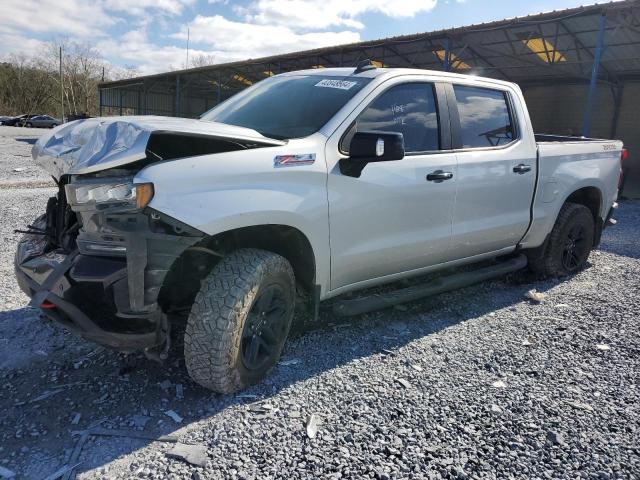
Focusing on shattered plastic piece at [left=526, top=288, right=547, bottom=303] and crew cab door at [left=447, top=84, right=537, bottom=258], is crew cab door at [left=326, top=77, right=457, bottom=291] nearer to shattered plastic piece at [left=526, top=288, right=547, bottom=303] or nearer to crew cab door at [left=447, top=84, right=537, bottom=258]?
crew cab door at [left=447, top=84, right=537, bottom=258]

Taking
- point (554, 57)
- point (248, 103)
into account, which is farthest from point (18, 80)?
point (248, 103)

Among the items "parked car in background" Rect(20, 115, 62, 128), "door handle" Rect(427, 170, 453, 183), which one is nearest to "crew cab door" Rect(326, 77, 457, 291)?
"door handle" Rect(427, 170, 453, 183)

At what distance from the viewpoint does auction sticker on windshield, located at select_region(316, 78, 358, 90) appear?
3.62m

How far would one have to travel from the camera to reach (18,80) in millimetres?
64812

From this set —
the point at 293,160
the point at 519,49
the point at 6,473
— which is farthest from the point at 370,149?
the point at 519,49

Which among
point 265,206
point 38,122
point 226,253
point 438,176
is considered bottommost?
point 226,253

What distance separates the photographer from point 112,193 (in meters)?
2.44

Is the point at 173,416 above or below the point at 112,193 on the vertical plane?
below

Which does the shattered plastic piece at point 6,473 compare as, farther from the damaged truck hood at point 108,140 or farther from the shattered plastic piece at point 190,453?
the damaged truck hood at point 108,140

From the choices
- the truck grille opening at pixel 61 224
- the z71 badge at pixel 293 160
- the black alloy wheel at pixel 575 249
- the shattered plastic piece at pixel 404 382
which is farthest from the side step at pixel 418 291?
the truck grille opening at pixel 61 224

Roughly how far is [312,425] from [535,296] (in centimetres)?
310

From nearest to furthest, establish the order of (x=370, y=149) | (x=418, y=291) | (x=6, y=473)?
(x=6, y=473), (x=370, y=149), (x=418, y=291)

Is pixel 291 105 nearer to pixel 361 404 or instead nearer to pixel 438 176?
pixel 438 176

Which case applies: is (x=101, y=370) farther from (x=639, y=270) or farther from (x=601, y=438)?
(x=639, y=270)
